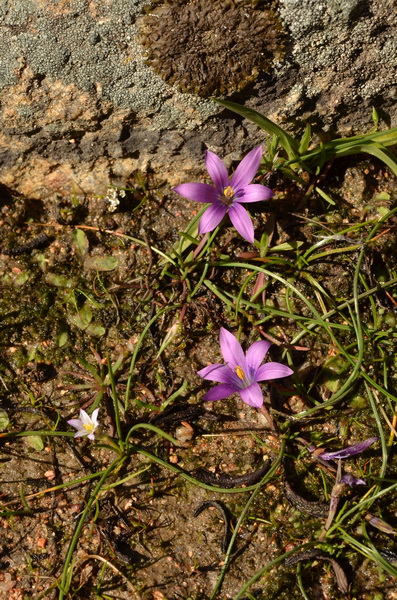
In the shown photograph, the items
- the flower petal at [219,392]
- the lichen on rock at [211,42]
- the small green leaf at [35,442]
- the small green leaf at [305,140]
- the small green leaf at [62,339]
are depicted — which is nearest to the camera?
the lichen on rock at [211,42]

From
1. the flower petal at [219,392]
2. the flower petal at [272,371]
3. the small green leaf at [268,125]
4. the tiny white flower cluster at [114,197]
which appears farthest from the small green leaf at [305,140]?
the flower petal at [219,392]

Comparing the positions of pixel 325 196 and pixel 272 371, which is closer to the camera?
pixel 272 371

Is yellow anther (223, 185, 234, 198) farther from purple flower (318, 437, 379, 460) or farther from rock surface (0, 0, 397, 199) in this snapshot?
purple flower (318, 437, 379, 460)

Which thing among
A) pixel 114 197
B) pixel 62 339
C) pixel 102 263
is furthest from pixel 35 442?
pixel 114 197

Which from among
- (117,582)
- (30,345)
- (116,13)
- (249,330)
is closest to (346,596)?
(117,582)

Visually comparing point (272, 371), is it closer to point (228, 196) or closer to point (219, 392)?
point (219, 392)

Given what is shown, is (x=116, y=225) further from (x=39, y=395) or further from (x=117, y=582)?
(x=117, y=582)

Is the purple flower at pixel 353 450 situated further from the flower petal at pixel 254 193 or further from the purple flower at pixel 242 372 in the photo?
the flower petal at pixel 254 193
